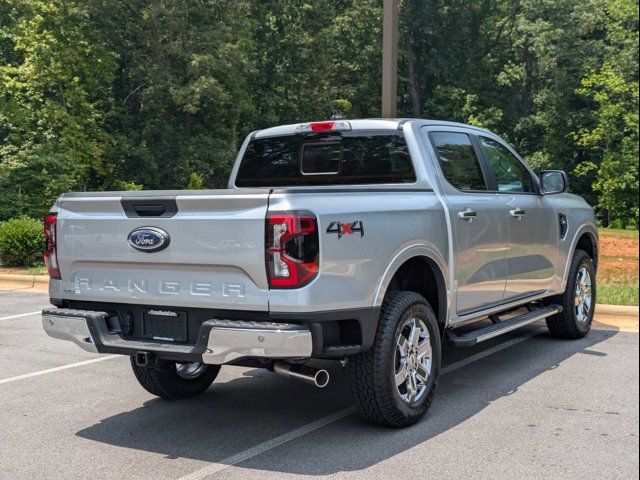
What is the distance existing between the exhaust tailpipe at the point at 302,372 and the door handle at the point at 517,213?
261 cm

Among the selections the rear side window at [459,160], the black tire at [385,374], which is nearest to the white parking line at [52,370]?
the black tire at [385,374]

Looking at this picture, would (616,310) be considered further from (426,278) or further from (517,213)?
(426,278)

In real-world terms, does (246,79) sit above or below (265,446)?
above

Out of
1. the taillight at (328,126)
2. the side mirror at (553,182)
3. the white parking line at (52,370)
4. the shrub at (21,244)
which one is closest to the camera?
the taillight at (328,126)

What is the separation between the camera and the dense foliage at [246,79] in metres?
22.5

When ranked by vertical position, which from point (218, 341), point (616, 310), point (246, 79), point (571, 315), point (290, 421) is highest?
point (246, 79)

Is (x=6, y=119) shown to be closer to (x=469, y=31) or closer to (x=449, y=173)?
(x=449, y=173)

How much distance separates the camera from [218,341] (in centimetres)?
438

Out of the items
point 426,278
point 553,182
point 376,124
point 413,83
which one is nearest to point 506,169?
point 553,182

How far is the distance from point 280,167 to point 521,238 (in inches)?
83.9

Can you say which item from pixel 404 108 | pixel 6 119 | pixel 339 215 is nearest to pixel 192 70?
pixel 6 119

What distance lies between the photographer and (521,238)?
6.62 meters

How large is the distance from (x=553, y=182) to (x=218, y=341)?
3.96 metres

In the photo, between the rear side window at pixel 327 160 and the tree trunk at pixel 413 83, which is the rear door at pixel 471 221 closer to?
the rear side window at pixel 327 160
